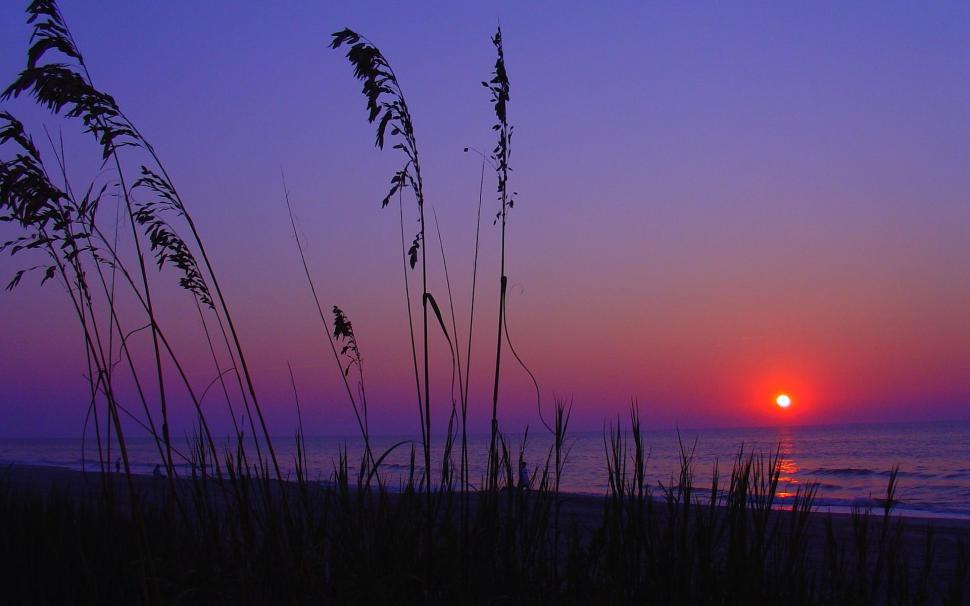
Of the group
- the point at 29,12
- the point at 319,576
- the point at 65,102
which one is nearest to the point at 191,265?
the point at 65,102

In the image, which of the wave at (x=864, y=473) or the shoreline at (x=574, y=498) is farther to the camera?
the wave at (x=864, y=473)

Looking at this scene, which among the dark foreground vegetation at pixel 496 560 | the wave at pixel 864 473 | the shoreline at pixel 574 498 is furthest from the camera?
the wave at pixel 864 473

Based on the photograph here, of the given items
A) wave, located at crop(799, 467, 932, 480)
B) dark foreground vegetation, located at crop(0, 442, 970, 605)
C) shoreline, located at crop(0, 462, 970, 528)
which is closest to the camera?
dark foreground vegetation, located at crop(0, 442, 970, 605)

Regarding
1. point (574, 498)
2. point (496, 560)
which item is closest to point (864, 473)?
point (574, 498)

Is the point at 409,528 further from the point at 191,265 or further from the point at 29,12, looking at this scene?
the point at 29,12

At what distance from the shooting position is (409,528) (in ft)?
8.20

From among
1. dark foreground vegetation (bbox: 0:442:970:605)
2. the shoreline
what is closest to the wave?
the shoreline

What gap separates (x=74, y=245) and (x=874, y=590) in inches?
112

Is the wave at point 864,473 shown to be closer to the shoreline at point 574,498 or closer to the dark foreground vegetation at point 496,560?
the shoreline at point 574,498

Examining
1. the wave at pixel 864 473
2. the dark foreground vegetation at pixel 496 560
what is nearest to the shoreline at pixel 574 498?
the dark foreground vegetation at pixel 496 560

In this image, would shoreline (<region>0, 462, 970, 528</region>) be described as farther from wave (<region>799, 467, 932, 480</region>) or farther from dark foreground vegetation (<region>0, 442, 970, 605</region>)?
wave (<region>799, 467, 932, 480</region>)

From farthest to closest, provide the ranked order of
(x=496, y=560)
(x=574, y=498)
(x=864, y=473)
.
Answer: (x=864, y=473)
(x=574, y=498)
(x=496, y=560)

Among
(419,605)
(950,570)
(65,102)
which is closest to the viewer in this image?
(65,102)

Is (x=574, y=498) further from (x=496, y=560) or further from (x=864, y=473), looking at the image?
(x=864, y=473)
